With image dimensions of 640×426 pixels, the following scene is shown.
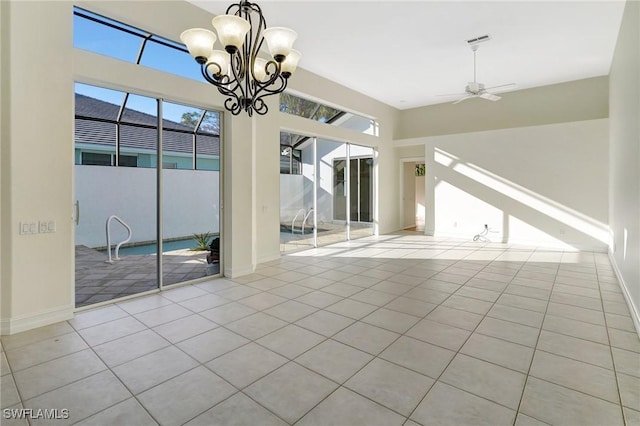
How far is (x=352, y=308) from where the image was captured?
349 cm

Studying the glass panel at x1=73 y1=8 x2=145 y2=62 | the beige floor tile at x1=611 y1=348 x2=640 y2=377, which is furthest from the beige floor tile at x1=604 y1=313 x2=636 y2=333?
the glass panel at x1=73 y1=8 x2=145 y2=62

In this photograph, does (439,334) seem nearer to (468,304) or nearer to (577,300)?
(468,304)

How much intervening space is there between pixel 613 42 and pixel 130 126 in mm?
7208

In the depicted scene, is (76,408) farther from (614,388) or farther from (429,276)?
(429,276)

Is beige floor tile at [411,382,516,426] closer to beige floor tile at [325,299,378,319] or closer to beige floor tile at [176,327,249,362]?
beige floor tile at [325,299,378,319]

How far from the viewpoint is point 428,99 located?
8.34 meters

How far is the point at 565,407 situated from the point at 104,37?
16.9 feet

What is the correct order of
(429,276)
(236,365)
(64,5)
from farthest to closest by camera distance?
1. (429,276)
2. (64,5)
3. (236,365)

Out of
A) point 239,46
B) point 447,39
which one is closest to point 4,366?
point 239,46

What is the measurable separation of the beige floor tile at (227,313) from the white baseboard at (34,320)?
1.31 metres

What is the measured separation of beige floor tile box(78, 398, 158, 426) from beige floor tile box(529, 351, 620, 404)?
2510 mm

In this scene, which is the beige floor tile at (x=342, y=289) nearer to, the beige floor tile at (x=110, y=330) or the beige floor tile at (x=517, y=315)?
the beige floor tile at (x=517, y=315)

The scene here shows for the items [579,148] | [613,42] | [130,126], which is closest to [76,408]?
[130,126]

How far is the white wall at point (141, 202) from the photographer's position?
347 centimetres
